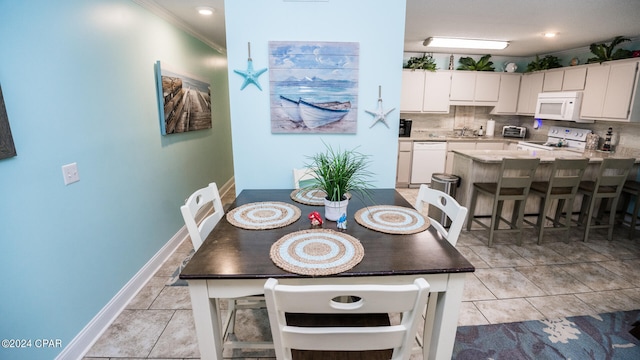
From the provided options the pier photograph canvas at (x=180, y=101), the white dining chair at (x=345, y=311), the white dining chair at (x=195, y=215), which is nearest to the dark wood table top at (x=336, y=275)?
the white dining chair at (x=195, y=215)

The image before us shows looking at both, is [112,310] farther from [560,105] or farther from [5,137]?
[560,105]

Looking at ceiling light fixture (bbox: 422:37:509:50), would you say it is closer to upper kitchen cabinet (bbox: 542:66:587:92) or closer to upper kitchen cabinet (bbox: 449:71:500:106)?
upper kitchen cabinet (bbox: 449:71:500:106)

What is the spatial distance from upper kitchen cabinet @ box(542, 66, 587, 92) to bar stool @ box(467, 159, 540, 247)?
6.45 ft

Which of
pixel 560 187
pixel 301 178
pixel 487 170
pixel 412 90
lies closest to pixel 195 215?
pixel 301 178

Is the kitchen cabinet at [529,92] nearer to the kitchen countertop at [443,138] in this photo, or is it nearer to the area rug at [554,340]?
the kitchen countertop at [443,138]

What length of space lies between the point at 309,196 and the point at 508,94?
202 inches

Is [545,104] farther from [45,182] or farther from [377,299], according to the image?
[45,182]

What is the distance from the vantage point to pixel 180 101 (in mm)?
3191

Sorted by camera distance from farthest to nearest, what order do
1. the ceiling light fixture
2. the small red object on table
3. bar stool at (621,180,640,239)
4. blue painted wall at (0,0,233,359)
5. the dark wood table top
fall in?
the ceiling light fixture
bar stool at (621,180,640,239)
the small red object on table
blue painted wall at (0,0,233,359)
the dark wood table top

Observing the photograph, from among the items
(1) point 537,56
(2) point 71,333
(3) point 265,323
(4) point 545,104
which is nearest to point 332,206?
(3) point 265,323

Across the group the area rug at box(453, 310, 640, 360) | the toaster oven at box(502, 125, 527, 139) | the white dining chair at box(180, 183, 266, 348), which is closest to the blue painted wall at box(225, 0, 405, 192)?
the white dining chair at box(180, 183, 266, 348)

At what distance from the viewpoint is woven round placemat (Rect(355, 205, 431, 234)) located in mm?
1522

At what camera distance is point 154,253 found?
2.75m

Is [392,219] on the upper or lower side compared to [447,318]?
upper
